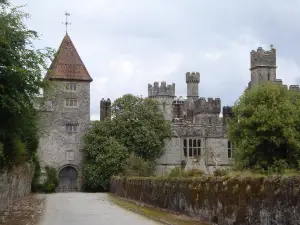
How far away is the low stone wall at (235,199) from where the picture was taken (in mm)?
11484

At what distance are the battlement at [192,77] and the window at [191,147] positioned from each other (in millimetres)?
31465

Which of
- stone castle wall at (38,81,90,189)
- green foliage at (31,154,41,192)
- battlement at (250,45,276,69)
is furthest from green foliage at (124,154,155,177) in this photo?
battlement at (250,45,276,69)

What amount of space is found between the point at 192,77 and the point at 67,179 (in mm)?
40566

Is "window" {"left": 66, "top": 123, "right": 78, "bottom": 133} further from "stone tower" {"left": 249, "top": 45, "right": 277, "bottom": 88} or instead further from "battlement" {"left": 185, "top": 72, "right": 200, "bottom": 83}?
"battlement" {"left": 185, "top": 72, "right": 200, "bottom": 83}

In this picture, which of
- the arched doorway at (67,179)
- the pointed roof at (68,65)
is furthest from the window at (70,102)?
the arched doorway at (67,179)

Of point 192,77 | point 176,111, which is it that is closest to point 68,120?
point 176,111

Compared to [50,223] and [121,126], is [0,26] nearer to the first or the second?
[50,223]

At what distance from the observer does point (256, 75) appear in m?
72.4

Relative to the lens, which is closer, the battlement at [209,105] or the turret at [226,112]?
the turret at [226,112]

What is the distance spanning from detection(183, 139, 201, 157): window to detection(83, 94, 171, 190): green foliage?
471cm

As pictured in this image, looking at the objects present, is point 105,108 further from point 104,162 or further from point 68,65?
point 104,162

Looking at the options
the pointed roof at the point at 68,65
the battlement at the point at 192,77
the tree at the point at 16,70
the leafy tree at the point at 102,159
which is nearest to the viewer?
the tree at the point at 16,70

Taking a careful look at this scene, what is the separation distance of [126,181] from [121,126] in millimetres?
19435

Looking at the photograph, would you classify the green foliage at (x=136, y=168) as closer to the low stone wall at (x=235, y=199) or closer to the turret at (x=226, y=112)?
the low stone wall at (x=235, y=199)
